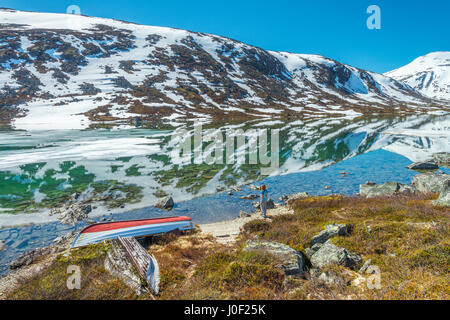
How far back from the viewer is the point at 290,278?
6.55 m

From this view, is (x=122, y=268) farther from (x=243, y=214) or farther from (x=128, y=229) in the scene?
(x=243, y=214)

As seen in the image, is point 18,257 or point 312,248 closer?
point 312,248

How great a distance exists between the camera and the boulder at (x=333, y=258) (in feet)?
23.6

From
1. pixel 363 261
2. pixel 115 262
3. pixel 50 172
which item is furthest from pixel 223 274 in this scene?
pixel 50 172

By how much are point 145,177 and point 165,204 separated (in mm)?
8044

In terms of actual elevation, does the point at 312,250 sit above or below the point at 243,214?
above

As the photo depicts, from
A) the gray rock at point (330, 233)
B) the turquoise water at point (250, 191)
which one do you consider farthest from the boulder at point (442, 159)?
the gray rock at point (330, 233)

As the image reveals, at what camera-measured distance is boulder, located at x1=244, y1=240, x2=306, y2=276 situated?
22.6 feet

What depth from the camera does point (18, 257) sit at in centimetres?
1063

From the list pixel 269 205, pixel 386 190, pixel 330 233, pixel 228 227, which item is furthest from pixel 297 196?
pixel 330 233

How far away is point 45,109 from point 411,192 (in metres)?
105

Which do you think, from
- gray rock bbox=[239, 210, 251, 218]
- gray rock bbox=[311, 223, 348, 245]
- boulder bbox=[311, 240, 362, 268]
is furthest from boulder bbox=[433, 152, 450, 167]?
boulder bbox=[311, 240, 362, 268]

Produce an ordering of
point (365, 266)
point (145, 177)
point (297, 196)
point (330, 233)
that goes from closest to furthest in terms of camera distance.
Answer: point (365, 266), point (330, 233), point (297, 196), point (145, 177)
